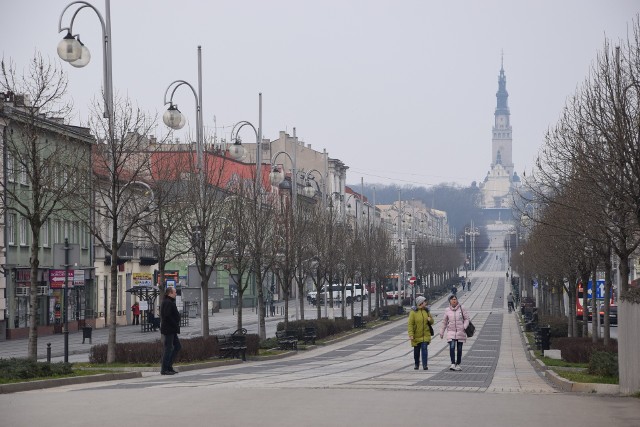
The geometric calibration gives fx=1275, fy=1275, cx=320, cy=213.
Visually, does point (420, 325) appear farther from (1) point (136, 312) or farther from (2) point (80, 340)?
(1) point (136, 312)

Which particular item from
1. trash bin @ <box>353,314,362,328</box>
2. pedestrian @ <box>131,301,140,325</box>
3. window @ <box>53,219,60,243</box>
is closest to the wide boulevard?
trash bin @ <box>353,314,362,328</box>

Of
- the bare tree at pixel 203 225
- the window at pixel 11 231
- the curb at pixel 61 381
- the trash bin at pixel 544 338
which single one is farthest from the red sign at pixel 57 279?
the curb at pixel 61 381

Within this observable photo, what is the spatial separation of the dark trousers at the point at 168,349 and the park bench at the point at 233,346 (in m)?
7.42

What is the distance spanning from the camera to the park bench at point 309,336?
47.3m

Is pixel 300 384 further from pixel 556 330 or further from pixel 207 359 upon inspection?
pixel 556 330

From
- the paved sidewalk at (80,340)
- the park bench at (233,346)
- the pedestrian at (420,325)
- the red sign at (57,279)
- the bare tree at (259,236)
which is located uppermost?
the bare tree at (259,236)

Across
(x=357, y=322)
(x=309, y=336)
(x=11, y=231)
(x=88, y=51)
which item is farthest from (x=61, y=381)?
(x=357, y=322)

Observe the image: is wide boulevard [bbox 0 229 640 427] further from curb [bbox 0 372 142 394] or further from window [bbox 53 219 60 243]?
window [bbox 53 219 60 243]

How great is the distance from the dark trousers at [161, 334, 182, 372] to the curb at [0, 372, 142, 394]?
0.55m

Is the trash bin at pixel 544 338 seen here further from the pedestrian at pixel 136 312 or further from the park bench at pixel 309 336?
the pedestrian at pixel 136 312

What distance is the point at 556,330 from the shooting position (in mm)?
49094

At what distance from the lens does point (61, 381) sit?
2219 centimetres

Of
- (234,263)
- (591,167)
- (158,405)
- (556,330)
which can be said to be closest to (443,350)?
(556,330)

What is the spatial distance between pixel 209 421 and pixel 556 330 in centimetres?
3654
